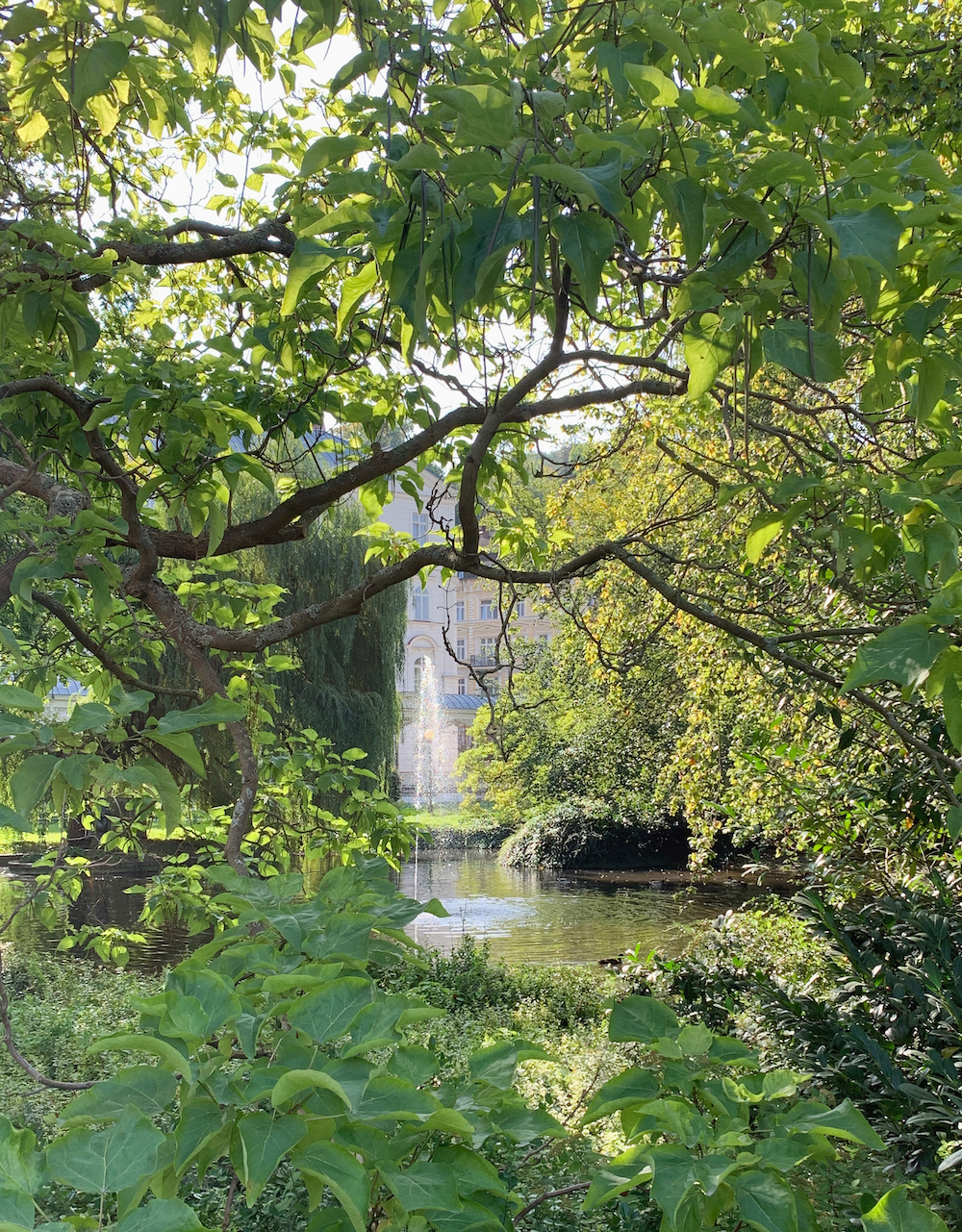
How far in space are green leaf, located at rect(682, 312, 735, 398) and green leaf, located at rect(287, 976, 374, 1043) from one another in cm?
88

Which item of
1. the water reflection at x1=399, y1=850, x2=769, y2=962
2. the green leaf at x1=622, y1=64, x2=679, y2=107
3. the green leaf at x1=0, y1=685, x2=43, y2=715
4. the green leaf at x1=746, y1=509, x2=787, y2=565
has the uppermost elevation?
the green leaf at x1=622, y1=64, x2=679, y2=107

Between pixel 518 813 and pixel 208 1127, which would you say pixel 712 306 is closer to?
pixel 208 1127

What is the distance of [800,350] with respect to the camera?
1.25 m

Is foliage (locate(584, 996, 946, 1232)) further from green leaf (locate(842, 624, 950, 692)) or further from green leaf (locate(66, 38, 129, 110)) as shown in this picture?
green leaf (locate(66, 38, 129, 110))

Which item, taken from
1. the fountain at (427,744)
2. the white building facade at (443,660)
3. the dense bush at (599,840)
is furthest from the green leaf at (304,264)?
the fountain at (427,744)

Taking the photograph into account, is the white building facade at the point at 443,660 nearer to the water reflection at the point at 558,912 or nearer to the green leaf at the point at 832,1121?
the water reflection at the point at 558,912

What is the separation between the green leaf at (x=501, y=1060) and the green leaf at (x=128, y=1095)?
0.36 metres

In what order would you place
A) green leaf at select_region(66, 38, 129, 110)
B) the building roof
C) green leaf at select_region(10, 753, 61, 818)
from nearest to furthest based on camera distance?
1. green leaf at select_region(10, 753, 61, 818)
2. green leaf at select_region(66, 38, 129, 110)
3. the building roof

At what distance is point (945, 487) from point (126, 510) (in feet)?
6.34

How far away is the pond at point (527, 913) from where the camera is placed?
10.9 m

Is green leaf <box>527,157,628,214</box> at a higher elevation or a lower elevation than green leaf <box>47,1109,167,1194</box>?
higher

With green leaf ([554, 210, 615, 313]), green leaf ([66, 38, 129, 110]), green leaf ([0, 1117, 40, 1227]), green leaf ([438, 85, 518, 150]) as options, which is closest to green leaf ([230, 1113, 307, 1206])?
green leaf ([0, 1117, 40, 1227])

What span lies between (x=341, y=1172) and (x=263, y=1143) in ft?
0.24

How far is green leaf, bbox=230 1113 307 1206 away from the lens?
82cm
